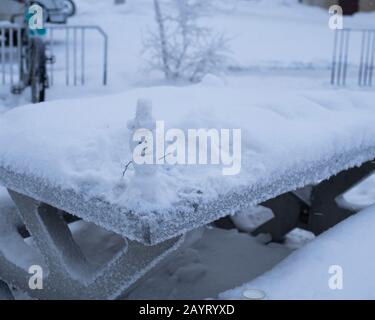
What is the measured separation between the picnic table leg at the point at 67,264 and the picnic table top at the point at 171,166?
0.70 feet

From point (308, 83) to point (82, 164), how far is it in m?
8.22

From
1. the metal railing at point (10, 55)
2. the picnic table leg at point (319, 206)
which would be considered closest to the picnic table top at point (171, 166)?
the picnic table leg at point (319, 206)

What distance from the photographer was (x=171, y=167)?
2.38 metres

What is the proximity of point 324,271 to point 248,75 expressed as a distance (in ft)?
28.2

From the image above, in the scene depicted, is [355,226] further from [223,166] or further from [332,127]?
[223,166]

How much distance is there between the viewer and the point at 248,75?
10.9m

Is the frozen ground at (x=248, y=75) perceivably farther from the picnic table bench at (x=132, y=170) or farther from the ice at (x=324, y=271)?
the picnic table bench at (x=132, y=170)

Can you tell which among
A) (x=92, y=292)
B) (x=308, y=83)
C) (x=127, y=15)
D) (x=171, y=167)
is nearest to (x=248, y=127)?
(x=171, y=167)

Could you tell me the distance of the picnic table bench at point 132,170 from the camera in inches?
87.8
